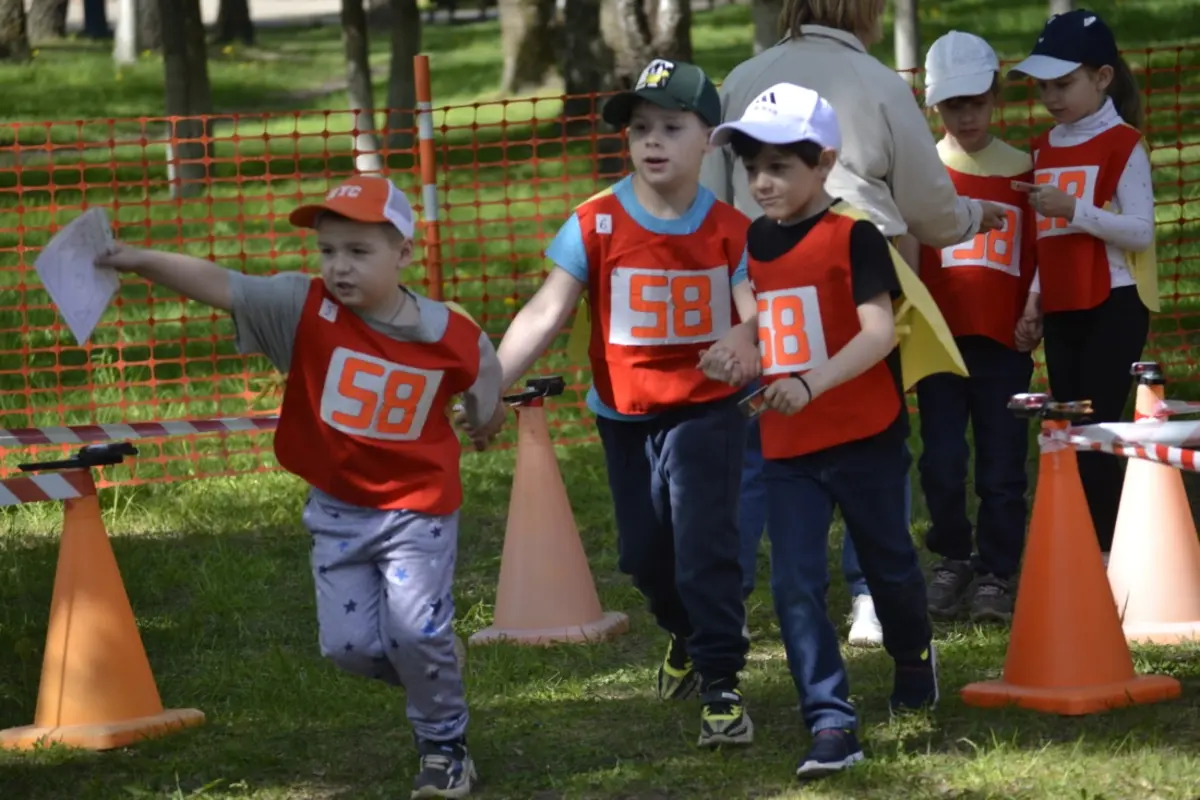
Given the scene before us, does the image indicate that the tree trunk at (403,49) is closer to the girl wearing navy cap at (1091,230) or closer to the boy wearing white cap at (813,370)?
the girl wearing navy cap at (1091,230)

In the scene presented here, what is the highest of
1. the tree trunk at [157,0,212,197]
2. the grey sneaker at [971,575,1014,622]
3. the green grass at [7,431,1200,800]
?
the tree trunk at [157,0,212,197]

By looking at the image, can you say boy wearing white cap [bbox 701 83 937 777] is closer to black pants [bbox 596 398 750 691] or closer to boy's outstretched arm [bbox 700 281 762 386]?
boy's outstretched arm [bbox 700 281 762 386]

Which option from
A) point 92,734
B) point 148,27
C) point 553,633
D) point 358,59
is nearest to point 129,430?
point 92,734

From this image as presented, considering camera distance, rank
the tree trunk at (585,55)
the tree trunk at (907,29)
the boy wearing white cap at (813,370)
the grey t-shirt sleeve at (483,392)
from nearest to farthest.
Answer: the boy wearing white cap at (813,370)
the grey t-shirt sleeve at (483,392)
the tree trunk at (907,29)
the tree trunk at (585,55)

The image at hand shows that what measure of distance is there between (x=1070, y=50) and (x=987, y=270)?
777 millimetres

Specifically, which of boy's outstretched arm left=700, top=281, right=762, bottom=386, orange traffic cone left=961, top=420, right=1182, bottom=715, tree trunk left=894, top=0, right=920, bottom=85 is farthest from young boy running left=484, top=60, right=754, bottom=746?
tree trunk left=894, top=0, right=920, bottom=85

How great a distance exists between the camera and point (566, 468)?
959cm

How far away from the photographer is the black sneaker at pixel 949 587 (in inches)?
265

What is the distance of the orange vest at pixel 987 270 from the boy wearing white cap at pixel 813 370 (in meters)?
1.56

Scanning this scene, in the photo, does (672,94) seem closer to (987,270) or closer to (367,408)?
(367,408)

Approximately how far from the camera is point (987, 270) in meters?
6.57

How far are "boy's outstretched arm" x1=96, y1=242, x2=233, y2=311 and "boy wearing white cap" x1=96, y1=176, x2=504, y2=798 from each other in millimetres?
68

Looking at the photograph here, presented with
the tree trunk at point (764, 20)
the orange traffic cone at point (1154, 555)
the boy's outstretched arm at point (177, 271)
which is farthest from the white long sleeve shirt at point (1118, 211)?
the tree trunk at point (764, 20)

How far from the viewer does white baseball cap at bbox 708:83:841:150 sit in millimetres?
4848
